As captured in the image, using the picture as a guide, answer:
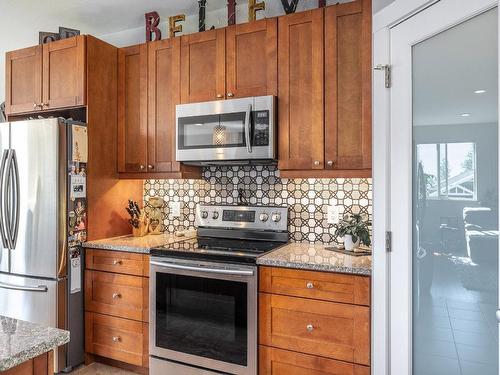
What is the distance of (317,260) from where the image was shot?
83.7 inches

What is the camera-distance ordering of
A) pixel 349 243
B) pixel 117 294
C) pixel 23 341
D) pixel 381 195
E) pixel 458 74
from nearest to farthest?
1. pixel 23 341
2. pixel 458 74
3. pixel 381 195
4. pixel 349 243
5. pixel 117 294

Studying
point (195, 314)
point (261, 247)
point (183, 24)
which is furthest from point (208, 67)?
point (195, 314)

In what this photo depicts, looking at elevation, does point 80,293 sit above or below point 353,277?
below

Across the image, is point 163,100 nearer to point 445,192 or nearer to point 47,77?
point 47,77

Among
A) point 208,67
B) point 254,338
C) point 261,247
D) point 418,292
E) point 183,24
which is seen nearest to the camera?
point 418,292

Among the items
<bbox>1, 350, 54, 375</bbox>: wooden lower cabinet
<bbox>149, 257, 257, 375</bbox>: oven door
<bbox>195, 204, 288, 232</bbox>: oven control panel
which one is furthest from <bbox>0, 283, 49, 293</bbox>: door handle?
<bbox>1, 350, 54, 375</bbox>: wooden lower cabinet

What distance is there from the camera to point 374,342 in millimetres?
1871

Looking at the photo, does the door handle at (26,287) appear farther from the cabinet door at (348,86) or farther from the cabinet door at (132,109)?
the cabinet door at (348,86)

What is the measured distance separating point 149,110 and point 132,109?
0.18 metres

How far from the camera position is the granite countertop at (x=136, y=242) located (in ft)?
8.42

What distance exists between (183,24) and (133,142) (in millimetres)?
1129

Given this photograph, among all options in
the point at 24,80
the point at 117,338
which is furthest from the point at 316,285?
the point at 24,80

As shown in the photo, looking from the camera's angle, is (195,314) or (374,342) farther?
(195,314)

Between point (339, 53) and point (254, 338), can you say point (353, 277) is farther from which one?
point (339, 53)
